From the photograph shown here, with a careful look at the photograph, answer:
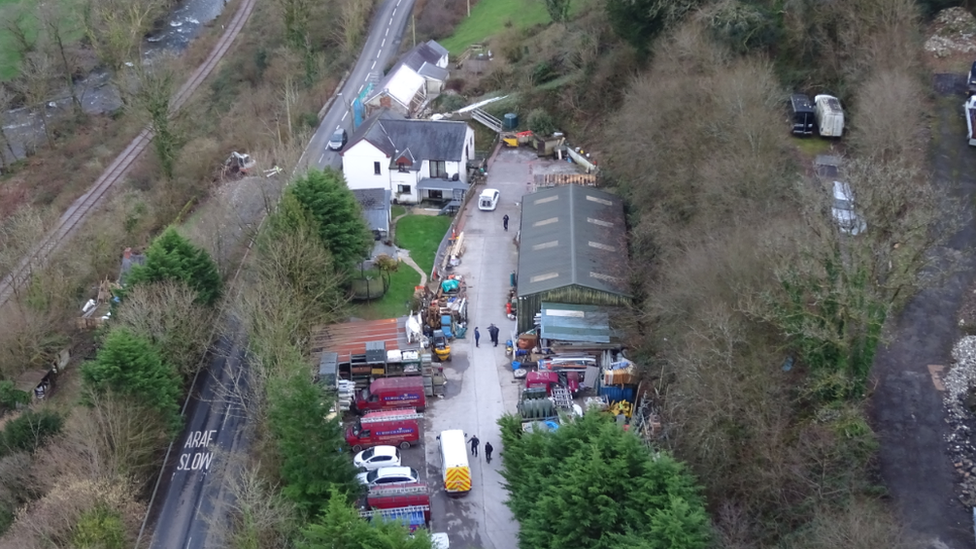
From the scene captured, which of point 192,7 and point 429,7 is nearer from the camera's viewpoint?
point 429,7

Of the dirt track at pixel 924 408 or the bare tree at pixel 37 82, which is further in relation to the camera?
the bare tree at pixel 37 82

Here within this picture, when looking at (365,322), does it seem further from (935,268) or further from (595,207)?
(935,268)

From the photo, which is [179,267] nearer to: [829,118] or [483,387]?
[483,387]

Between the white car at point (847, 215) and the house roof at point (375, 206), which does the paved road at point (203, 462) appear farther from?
the white car at point (847, 215)

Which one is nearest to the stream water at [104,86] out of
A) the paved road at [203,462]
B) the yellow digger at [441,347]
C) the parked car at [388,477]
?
the paved road at [203,462]

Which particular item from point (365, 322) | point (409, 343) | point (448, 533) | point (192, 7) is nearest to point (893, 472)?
point (448, 533)
